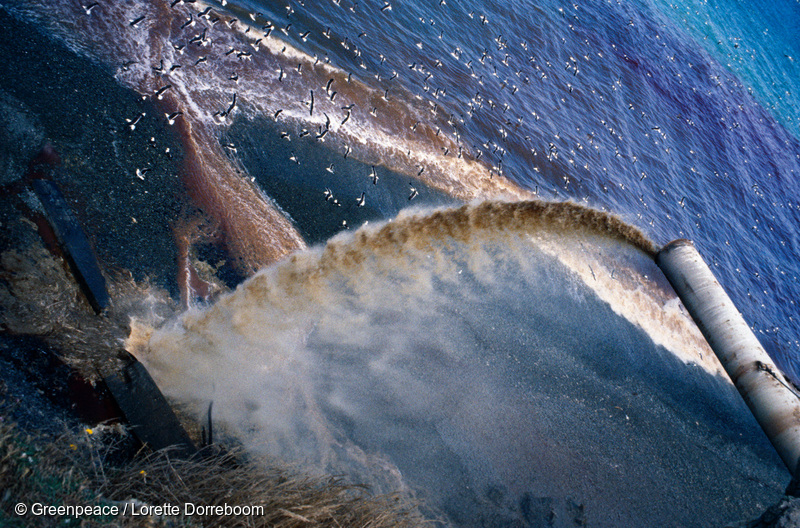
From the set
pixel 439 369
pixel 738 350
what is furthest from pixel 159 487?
pixel 738 350

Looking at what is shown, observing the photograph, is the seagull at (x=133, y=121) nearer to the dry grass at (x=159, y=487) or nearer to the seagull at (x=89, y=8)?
the seagull at (x=89, y=8)

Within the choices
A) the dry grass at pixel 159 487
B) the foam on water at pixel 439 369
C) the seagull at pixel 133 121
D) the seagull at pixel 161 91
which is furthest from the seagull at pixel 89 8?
the dry grass at pixel 159 487

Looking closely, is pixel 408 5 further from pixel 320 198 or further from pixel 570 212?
pixel 320 198

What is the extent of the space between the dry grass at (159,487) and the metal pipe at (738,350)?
9830 mm

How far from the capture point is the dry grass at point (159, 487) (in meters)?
5.03

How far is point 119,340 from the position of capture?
757 cm

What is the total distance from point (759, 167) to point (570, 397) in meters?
23.9

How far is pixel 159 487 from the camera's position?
625 cm

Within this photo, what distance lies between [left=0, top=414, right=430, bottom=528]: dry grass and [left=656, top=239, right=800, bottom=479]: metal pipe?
32.2 ft

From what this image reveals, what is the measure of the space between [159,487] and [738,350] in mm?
14380

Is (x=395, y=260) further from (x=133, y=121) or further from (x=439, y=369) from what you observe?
(x=133, y=121)

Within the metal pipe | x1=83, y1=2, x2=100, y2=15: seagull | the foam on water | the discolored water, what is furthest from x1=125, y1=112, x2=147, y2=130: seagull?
the metal pipe

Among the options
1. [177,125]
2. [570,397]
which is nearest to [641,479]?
[570,397]

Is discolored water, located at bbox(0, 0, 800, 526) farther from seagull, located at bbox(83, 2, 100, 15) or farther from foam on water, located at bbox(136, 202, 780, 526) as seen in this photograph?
seagull, located at bbox(83, 2, 100, 15)
